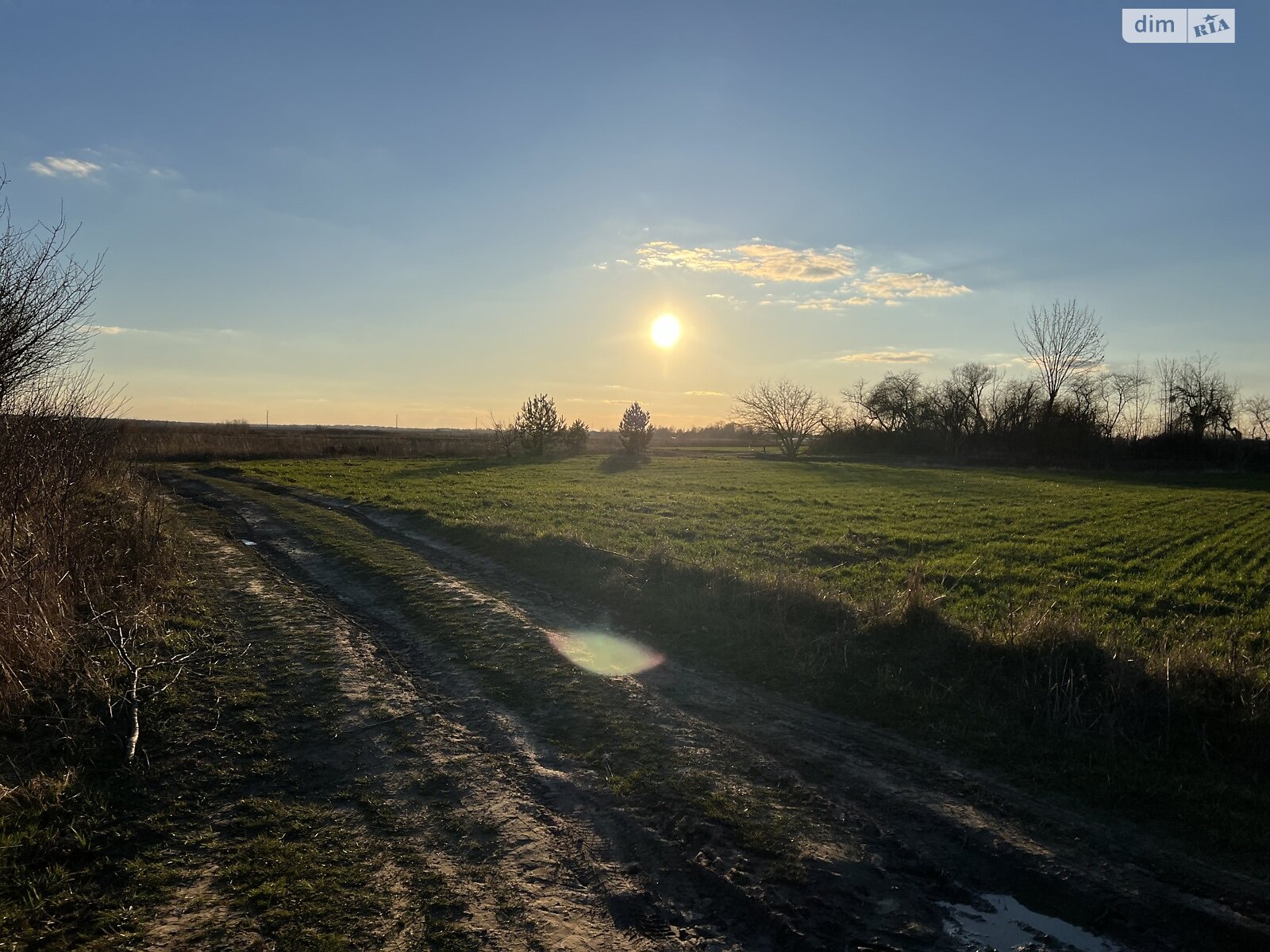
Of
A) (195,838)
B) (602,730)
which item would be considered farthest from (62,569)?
(602,730)

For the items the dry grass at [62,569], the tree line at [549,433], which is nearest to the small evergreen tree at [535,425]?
the tree line at [549,433]

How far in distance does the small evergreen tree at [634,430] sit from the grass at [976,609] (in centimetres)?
3015

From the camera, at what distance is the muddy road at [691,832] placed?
405 centimetres

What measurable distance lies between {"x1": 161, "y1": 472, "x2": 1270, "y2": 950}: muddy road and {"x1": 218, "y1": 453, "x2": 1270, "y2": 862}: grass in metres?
0.85

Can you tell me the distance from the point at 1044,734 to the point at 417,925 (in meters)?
5.69

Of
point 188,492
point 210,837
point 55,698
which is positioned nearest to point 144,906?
point 210,837

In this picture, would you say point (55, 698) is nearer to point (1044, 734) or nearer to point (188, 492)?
point (1044, 734)

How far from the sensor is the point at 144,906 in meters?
4.04

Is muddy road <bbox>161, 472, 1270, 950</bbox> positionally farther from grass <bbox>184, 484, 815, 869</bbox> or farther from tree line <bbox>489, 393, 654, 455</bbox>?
tree line <bbox>489, 393, 654, 455</bbox>

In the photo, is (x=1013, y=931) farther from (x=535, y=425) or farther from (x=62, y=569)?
(x=535, y=425)

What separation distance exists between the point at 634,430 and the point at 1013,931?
5805cm

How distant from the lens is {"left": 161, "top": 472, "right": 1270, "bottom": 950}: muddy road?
4047 mm

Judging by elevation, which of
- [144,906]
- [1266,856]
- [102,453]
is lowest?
[1266,856]

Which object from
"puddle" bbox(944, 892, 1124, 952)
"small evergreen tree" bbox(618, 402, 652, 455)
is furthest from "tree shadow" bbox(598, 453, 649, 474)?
"puddle" bbox(944, 892, 1124, 952)
